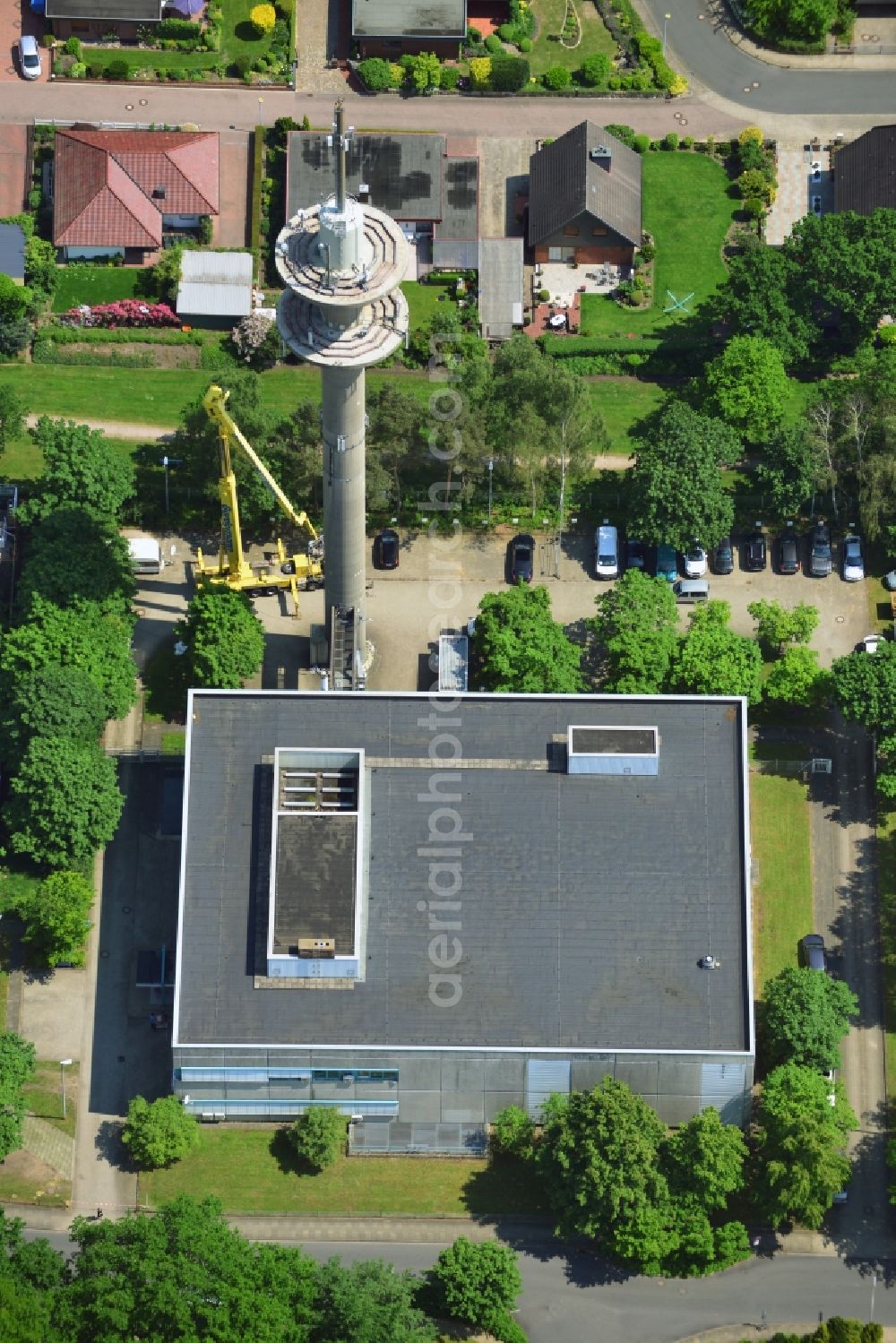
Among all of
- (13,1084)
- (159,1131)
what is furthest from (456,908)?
(13,1084)

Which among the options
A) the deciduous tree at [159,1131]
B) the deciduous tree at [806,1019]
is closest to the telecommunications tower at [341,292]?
the deciduous tree at [159,1131]

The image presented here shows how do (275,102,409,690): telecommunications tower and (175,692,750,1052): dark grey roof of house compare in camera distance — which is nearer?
(275,102,409,690): telecommunications tower

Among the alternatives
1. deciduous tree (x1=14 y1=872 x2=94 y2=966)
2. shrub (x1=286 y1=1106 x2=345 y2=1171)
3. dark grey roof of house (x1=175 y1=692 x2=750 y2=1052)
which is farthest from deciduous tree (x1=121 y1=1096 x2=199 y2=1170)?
deciduous tree (x1=14 y1=872 x2=94 y2=966)

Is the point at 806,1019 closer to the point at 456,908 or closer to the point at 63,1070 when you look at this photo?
the point at 456,908

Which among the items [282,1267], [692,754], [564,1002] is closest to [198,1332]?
[282,1267]

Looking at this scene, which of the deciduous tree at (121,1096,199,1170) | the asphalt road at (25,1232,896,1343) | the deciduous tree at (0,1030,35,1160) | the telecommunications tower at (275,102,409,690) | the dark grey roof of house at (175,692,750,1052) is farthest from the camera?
the dark grey roof of house at (175,692,750,1052)

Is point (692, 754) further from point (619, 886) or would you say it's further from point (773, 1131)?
point (773, 1131)

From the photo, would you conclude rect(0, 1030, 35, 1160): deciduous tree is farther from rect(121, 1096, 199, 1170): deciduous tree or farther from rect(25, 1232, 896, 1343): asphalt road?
rect(121, 1096, 199, 1170): deciduous tree
